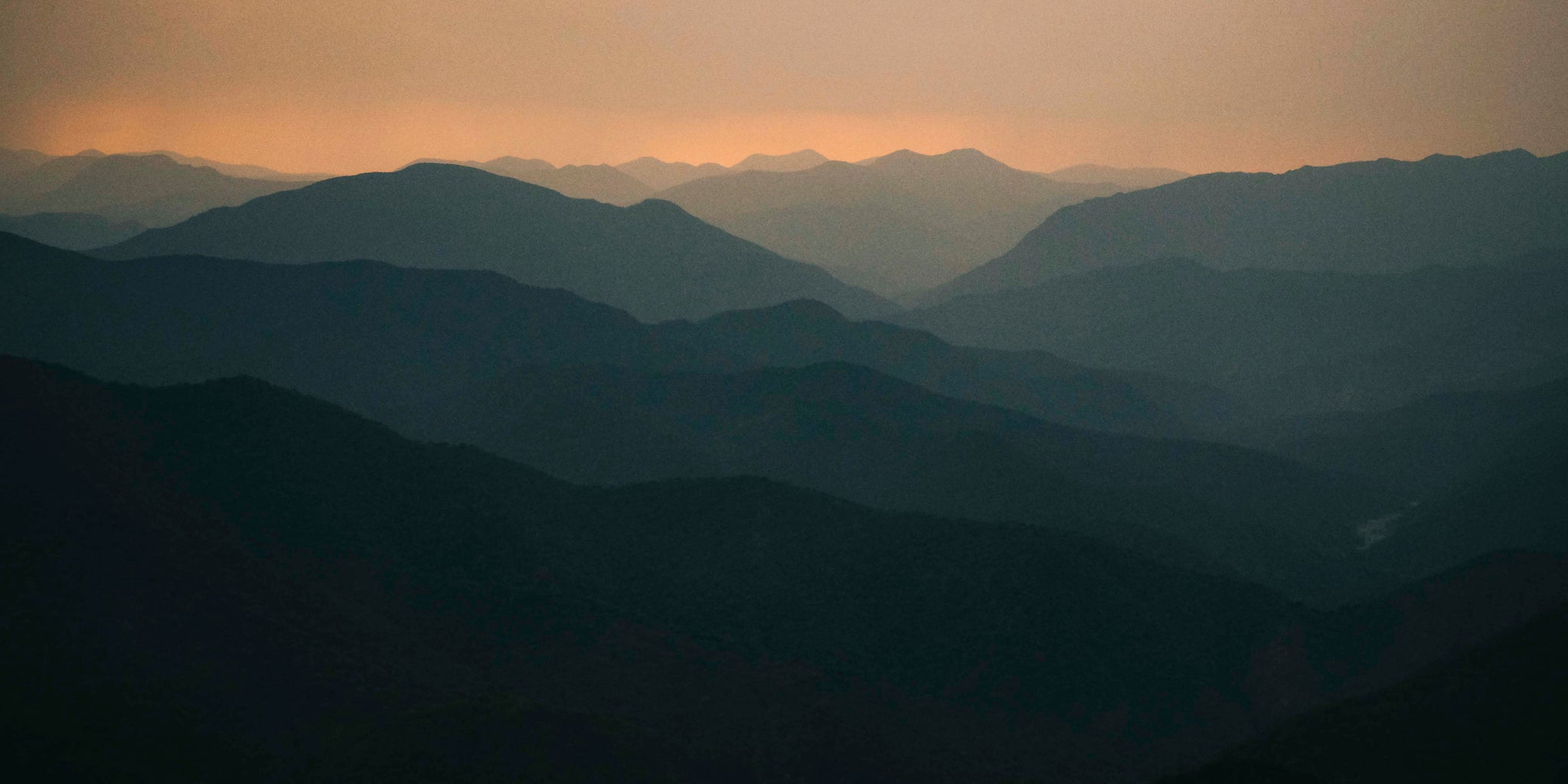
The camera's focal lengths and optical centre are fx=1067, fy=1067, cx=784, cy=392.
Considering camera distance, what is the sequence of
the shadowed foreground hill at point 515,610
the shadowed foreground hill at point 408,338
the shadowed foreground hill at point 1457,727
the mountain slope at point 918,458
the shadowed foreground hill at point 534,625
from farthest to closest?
the shadowed foreground hill at point 408,338, the mountain slope at point 918,458, the shadowed foreground hill at point 515,610, the shadowed foreground hill at point 534,625, the shadowed foreground hill at point 1457,727

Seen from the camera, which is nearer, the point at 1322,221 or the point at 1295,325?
the point at 1295,325

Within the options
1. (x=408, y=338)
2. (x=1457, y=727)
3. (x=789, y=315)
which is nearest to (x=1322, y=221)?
(x=789, y=315)

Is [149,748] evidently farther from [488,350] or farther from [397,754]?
[488,350]

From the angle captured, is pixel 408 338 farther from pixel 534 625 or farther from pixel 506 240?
pixel 534 625

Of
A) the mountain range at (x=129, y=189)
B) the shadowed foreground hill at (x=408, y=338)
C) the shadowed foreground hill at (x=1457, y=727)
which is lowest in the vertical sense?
the shadowed foreground hill at (x=1457, y=727)

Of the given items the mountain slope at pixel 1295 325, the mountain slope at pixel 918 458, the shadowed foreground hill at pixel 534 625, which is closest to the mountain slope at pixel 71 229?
the mountain slope at pixel 918 458

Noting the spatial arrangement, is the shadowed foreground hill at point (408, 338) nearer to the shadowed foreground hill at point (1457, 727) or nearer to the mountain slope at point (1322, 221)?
the shadowed foreground hill at point (1457, 727)
